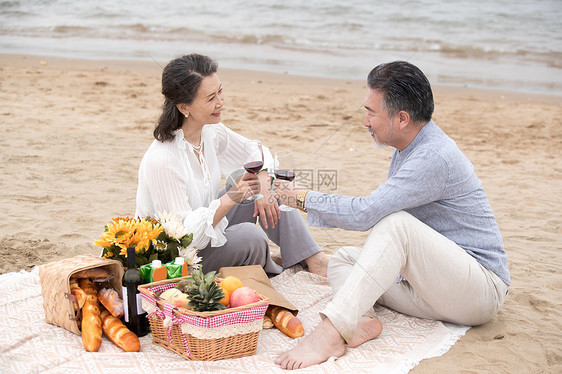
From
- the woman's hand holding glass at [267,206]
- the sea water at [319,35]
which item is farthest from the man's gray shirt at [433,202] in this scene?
the sea water at [319,35]

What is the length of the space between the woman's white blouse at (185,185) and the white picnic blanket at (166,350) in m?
0.68

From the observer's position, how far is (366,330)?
3217 millimetres

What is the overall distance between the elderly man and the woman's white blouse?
54cm

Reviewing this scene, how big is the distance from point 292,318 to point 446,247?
3.14 feet

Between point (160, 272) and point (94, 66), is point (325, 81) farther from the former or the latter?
point (160, 272)

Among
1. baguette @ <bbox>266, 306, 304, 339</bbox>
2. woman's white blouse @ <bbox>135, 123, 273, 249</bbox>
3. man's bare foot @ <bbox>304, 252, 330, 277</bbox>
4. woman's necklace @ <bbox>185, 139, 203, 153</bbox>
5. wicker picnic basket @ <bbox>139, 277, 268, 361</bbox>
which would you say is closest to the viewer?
wicker picnic basket @ <bbox>139, 277, 268, 361</bbox>

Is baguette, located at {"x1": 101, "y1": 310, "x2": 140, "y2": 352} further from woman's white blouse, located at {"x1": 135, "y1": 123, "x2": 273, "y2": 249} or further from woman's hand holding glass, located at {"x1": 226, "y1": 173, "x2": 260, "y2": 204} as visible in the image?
woman's hand holding glass, located at {"x1": 226, "y1": 173, "x2": 260, "y2": 204}

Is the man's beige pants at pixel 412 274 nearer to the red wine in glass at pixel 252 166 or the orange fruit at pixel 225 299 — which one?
the orange fruit at pixel 225 299

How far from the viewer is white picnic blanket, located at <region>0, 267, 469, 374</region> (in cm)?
284

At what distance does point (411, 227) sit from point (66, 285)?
179cm

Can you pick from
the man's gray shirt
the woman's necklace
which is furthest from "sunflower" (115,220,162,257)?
the man's gray shirt

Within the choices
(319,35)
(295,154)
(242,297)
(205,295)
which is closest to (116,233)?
(205,295)

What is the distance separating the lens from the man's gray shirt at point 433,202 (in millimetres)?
3008

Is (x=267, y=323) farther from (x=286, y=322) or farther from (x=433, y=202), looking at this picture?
(x=433, y=202)
